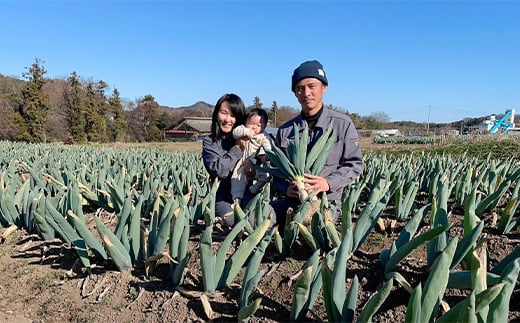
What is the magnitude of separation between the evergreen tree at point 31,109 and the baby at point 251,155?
2698cm

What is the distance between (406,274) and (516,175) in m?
2.21

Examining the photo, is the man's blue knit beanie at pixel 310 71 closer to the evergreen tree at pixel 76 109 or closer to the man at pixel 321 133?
the man at pixel 321 133

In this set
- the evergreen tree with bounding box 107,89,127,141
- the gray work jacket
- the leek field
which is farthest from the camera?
the evergreen tree with bounding box 107,89,127,141

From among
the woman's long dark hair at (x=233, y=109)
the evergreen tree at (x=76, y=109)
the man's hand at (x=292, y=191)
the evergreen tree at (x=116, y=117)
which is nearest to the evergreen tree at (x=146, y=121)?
the evergreen tree at (x=116, y=117)

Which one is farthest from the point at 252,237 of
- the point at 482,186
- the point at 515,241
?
the point at 482,186

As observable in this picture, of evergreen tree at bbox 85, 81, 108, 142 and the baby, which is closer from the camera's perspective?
the baby

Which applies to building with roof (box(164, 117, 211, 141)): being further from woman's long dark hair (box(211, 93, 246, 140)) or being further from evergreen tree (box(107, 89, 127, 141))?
woman's long dark hair (box(211, 93, 246, 140))

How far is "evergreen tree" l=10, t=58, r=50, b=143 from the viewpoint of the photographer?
2556 centimetres

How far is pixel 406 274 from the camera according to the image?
1690 millimetres

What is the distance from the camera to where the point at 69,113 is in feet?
99.6

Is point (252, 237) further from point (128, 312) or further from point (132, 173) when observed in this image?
point (132, 173)

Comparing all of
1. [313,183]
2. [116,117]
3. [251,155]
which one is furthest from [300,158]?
[116,117]

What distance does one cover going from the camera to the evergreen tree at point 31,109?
25.6m

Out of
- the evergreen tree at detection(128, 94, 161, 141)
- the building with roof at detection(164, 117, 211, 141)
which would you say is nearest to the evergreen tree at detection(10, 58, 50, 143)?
the evergreen tree at detection(128, 94, 161, 141)
